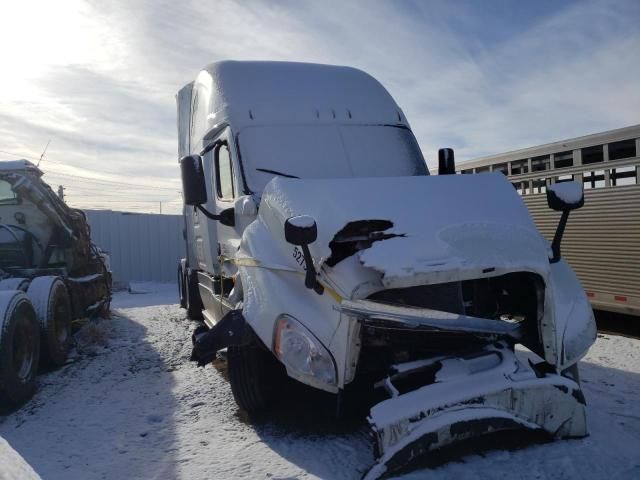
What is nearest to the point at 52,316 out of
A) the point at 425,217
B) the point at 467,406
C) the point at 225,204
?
the point at 225,204

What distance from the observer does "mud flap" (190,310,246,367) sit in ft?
11.8

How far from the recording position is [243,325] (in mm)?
3602

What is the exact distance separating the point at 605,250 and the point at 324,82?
156 inches

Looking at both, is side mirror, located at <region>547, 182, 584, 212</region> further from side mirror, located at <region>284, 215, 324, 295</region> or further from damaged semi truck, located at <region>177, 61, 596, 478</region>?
side mirror, located at <region>284, 215, 324, 295</region>

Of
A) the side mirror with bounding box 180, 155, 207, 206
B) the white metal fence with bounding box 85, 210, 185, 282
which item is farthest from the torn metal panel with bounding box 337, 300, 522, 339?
the white metal fence with bounding box 85, 210, 185, 282

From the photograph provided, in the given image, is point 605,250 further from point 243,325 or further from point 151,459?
point 151,459

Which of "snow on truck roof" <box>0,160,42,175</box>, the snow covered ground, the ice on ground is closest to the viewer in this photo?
the ice on ground

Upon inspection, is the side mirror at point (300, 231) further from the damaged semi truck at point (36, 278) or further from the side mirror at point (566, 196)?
the damaged semi truck at point (36, 278)

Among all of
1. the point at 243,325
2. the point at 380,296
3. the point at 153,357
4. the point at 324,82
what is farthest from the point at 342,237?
the point at 153,357

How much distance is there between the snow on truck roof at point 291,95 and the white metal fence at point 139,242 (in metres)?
12.9

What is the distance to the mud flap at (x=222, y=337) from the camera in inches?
142

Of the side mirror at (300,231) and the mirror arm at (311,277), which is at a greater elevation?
the side mirror at (300,231)

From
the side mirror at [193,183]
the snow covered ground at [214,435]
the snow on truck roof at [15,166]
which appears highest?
the snow on truck roof at [15,166]

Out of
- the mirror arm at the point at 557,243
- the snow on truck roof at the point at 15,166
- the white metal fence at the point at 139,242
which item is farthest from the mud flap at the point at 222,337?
the white metal fence at the point at 139,242
